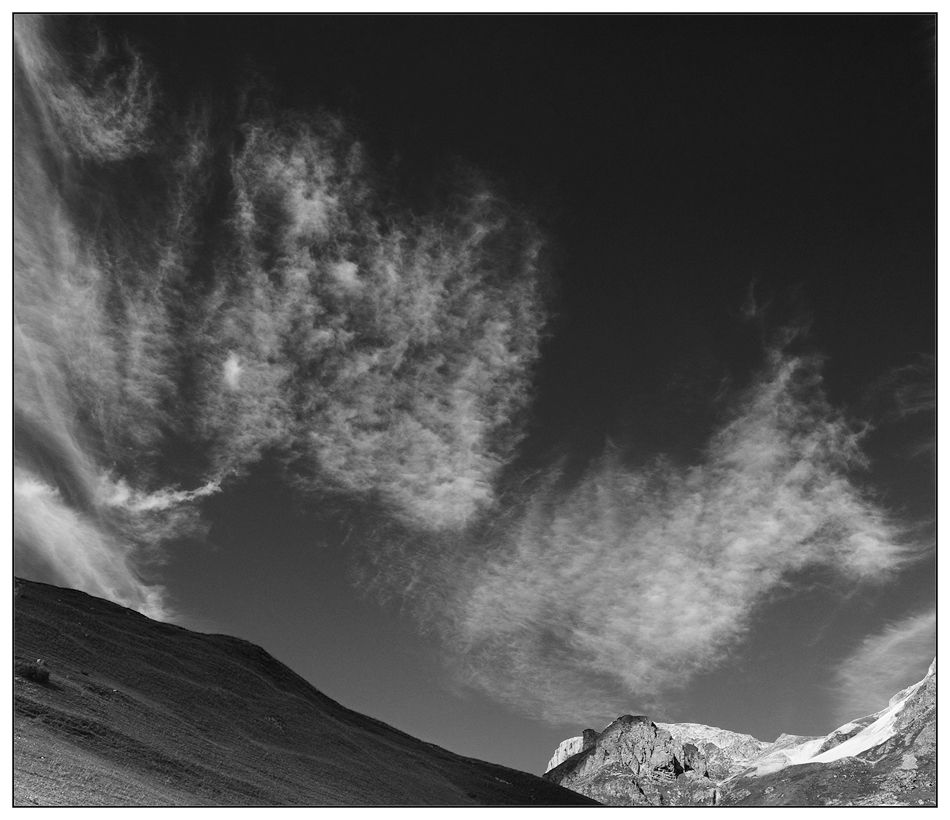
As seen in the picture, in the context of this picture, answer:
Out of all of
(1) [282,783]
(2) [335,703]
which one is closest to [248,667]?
(2) [335,703]

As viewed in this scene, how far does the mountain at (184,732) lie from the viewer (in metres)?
46.7

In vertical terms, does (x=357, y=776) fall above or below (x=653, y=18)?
below

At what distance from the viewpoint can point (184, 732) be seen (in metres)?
68.6

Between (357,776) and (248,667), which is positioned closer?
(357,776)

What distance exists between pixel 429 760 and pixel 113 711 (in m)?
70.6

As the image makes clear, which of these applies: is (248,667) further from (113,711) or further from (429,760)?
(113,711)

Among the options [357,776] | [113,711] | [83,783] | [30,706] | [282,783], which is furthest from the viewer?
[357,776]

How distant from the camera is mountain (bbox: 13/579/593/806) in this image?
153ft

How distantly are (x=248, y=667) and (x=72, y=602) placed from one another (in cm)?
2835

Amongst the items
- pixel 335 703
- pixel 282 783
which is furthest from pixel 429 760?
pixel 282 783
